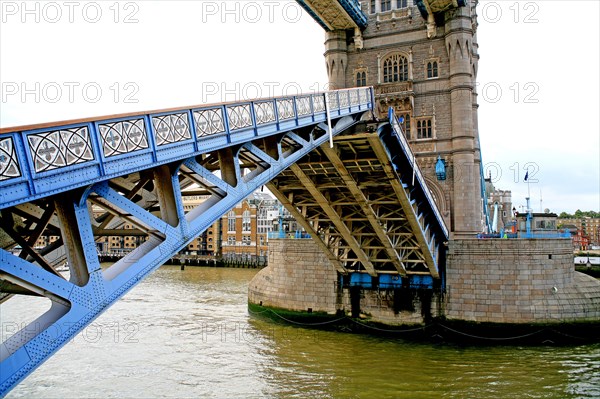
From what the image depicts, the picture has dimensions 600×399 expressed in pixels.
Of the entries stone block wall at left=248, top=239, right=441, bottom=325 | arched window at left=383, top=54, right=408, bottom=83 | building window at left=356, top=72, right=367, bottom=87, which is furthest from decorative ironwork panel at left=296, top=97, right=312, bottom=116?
building window at left=356, top=72, right=367, bottom=87

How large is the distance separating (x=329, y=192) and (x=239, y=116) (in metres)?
9.60

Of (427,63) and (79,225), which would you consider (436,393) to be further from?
(427,63)

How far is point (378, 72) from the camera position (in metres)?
26.5

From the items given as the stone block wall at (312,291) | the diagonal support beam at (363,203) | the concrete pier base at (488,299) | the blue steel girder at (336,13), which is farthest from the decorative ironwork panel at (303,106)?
the blue steel girder at (336,13)

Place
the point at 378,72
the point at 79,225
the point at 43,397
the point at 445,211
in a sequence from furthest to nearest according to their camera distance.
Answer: the point at 378,72 → the point at 445,211 → the point at 43,397 → the point at 79,225

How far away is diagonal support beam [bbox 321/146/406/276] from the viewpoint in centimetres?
1506

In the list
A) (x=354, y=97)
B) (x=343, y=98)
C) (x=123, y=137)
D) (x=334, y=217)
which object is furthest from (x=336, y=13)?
(x=123, y=137)

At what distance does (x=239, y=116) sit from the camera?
9297 millimetres

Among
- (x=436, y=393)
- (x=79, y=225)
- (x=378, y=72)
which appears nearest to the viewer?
(x=79, y=225)

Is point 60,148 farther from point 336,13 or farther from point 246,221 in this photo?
point 246,221

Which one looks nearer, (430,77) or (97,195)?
(97,195)

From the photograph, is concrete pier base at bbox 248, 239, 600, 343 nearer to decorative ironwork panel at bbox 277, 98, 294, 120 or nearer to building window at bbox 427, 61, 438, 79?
building window at bbox 427, 61, 438, 79

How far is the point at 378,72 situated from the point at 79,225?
22.4 m

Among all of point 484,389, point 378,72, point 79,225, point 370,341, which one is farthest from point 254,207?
point 79,225
